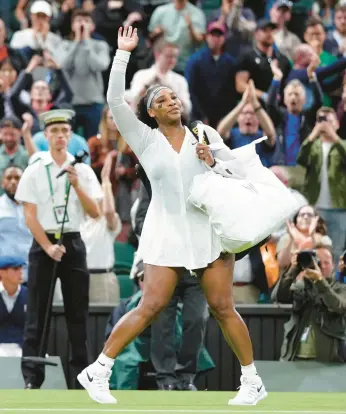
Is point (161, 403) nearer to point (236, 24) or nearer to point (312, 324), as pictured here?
point (312, 324)

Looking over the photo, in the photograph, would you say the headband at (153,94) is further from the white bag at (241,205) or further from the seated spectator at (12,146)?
the seated spectator at (12,146)

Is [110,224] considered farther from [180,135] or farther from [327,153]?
[180,135]

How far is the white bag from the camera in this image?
23.1 ft

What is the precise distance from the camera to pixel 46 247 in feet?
30.1

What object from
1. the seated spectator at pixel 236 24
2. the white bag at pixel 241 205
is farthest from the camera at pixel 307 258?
the seated spectator at pixel 236 24

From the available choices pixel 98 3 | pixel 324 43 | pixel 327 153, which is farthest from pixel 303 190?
pixel 98 3

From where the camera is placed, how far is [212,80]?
13500 mm

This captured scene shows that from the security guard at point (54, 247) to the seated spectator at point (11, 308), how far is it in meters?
0.50

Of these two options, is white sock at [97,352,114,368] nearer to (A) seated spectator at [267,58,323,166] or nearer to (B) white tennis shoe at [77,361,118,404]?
(B) white tennis shoe at [77,361,118,404]

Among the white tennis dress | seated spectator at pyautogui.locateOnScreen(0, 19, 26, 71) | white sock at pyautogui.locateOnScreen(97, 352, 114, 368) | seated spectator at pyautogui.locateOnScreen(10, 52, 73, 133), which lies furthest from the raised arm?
seated spectator at pyautogui.locateOnScreen(0, 19, 26, 71)

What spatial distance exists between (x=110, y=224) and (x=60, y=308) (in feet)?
4.91

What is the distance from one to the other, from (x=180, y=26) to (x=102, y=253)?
3.97 meters

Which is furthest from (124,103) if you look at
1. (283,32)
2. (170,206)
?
(283,32)

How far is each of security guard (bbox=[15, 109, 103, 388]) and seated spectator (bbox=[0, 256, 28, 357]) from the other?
503 millimetres
